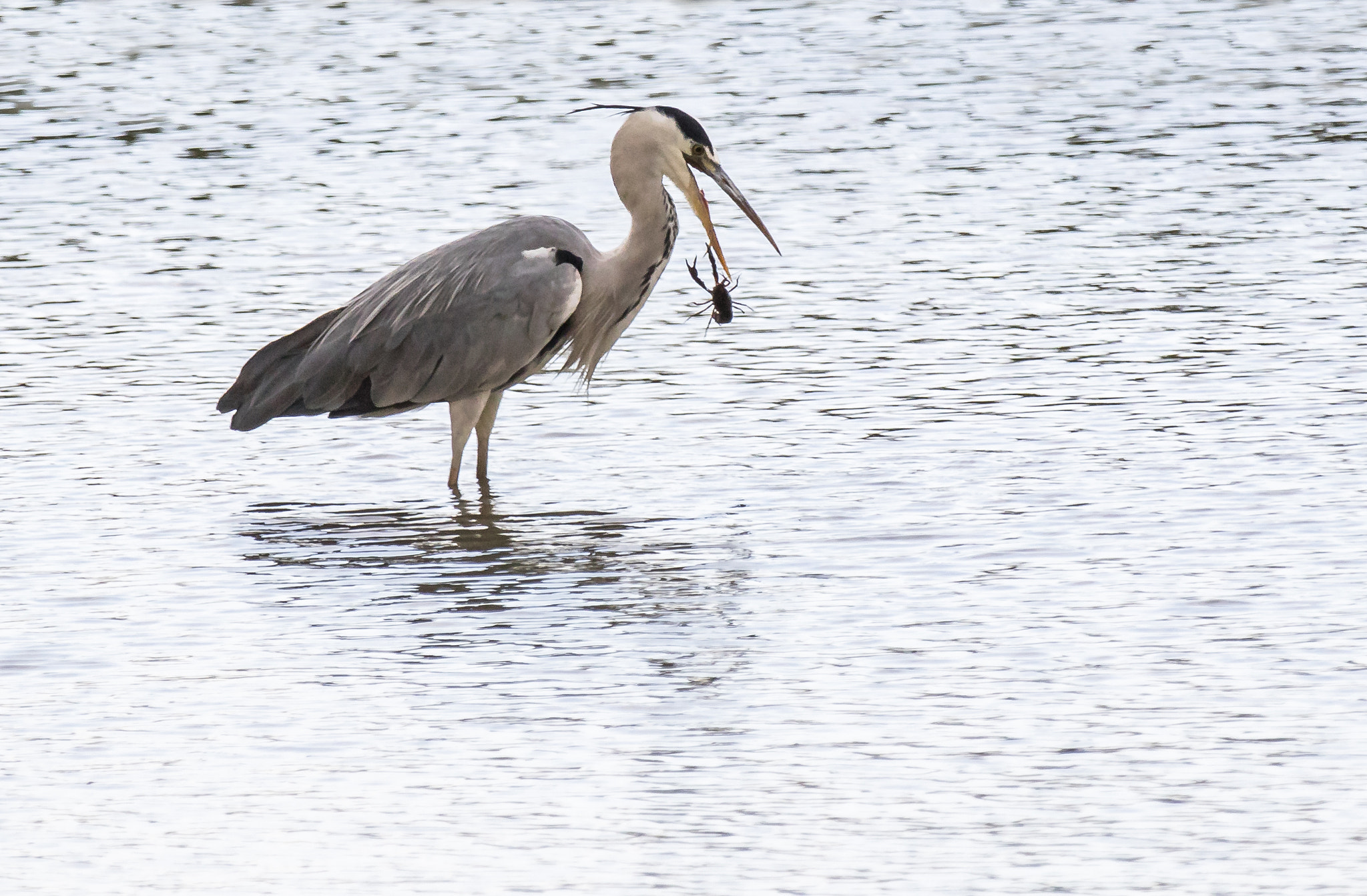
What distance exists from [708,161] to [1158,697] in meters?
3.40

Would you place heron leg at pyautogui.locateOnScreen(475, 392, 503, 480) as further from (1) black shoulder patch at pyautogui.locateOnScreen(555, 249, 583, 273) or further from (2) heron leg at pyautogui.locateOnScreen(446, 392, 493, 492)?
(1) black shoulder patch at pyautogui.locateOnScreen(555, 249, 583, 273)

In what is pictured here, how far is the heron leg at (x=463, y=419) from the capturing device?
877cm

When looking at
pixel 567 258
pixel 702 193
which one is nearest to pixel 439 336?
pixel 567 258

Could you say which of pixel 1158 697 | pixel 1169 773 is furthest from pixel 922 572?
pixel 1169 773

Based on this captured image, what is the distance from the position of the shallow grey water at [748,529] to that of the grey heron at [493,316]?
29cm

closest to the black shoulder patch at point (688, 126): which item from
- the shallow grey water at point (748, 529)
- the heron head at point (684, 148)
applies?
the heron head at point (684, 148)

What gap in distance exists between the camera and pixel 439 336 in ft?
29.1

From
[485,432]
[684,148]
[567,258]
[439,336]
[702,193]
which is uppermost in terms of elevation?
[684,148]

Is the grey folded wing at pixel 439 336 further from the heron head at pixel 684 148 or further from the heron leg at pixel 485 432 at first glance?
the heron head at pixel 684 148

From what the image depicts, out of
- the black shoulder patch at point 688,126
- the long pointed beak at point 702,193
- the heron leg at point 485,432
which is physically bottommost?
the heron leg at point 485,432

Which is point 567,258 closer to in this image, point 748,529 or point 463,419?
point 463,419

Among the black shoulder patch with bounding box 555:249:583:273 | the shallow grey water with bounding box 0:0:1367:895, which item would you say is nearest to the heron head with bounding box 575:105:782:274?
the black shoulder patch with bounding box 555:249:583:273

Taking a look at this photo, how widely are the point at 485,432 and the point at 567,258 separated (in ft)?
2.42

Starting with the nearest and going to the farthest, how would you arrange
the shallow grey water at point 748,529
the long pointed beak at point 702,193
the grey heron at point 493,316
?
1. the shallow grey water at point 748,529
2. the long pointed beak at point 702,193
3. the grey heron at point 493,316
